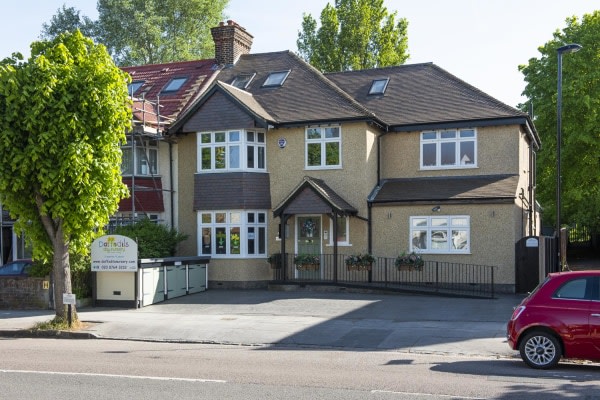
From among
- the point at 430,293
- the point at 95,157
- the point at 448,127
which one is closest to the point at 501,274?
the point at 430,293

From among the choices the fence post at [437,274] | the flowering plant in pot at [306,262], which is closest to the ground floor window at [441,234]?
the fence post at [437,274]

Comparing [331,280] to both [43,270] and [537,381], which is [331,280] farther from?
[537,381]

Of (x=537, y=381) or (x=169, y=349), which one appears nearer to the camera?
(x=537, y=381)

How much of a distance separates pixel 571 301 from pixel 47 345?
9.65 m

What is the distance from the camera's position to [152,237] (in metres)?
22.7

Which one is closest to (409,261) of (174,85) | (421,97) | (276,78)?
(421,97)

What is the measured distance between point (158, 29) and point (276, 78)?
17.9m

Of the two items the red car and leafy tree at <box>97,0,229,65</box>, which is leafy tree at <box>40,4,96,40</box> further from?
the red car

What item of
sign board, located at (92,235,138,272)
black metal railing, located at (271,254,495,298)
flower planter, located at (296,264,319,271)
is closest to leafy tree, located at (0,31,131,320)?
sign board, located at (92,235,138,272)

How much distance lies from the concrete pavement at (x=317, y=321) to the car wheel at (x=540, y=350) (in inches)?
54.8

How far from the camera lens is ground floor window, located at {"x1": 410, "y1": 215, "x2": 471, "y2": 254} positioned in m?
Answer: 22.0

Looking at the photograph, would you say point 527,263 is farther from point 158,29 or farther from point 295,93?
point 158,29

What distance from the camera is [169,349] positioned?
13.3m

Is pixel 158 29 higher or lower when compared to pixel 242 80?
higher
